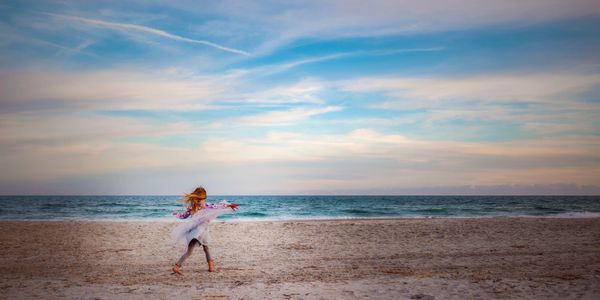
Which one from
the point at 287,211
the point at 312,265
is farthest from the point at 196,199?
the point at 287,211

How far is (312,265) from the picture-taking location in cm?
1079

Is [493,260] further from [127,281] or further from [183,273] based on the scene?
[127,281]

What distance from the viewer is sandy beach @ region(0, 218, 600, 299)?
7.79 metres

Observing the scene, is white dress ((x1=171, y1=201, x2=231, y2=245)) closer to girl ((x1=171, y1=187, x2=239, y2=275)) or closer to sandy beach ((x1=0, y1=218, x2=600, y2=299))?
girl ((x1=171, y1=187, x2=239, y2=275))

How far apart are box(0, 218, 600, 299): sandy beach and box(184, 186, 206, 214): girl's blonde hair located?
147cm

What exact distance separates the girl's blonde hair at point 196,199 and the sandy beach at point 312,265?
1.47m

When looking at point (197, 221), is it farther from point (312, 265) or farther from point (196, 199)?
point (312, 265)

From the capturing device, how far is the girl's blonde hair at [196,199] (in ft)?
31.5

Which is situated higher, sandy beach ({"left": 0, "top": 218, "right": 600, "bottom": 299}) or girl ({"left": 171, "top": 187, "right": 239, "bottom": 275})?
girl ({"left": 171, "top": 187, "right": 239, "bottom": 275})

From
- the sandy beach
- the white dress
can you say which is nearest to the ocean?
the sandy beach

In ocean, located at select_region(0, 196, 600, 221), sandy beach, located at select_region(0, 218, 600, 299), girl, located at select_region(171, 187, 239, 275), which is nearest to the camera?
sandy beach, located at select_region(0, 218, 600, 299)

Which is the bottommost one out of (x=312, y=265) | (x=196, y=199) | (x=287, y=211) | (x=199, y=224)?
(x=287, y=211)

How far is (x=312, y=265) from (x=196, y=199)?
3.39 meters

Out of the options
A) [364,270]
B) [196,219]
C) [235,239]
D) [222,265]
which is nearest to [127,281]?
[196,219]
